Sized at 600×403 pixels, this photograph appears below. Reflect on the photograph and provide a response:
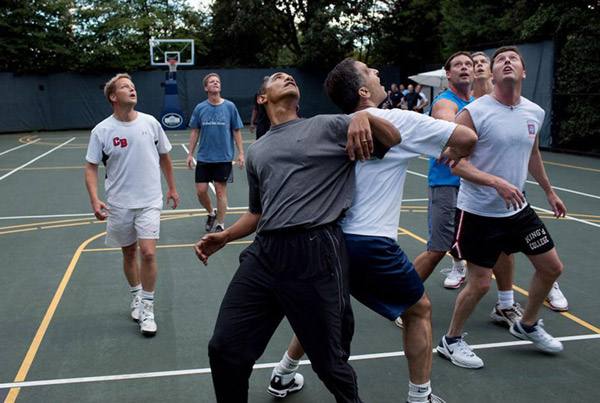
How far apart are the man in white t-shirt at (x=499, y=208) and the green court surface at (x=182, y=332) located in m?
0.34

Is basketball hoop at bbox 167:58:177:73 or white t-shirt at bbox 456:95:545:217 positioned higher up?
white t-shirt at bbox 456:95:545:217

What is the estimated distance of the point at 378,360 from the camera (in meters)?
4.29

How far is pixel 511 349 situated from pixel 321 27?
30126mm

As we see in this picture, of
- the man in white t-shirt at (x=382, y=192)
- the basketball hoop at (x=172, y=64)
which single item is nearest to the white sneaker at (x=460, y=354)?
the man in white t-shirt at (x=382, y=192)

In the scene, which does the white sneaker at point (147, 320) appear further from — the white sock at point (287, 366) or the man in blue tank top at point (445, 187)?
the man in blue tank top at point (445, 187)

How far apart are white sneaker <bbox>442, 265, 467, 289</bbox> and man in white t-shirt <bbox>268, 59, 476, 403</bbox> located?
8.99 ft

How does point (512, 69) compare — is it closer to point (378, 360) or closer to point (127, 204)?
point (378, 360)

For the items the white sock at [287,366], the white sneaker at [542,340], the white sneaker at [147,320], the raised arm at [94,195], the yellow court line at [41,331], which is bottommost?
the yellow court line at [41,331]

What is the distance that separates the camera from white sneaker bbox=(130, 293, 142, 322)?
16.7ft

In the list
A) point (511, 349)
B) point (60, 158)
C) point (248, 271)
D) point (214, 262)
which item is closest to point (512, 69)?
point (511, 349)

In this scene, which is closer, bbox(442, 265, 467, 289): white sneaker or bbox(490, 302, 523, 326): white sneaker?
bbox(490, 302, 523, 326): white sneaker

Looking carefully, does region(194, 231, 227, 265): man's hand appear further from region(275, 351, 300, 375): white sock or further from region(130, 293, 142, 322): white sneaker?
region(130, 293, 142, 322): white sneaker

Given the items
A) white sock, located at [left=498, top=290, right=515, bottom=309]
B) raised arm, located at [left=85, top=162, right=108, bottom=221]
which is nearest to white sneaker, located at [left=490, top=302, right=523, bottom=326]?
white sock, located at [left=498, top=290, right=515, bottom=309]

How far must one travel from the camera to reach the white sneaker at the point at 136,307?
5082 millimetres
